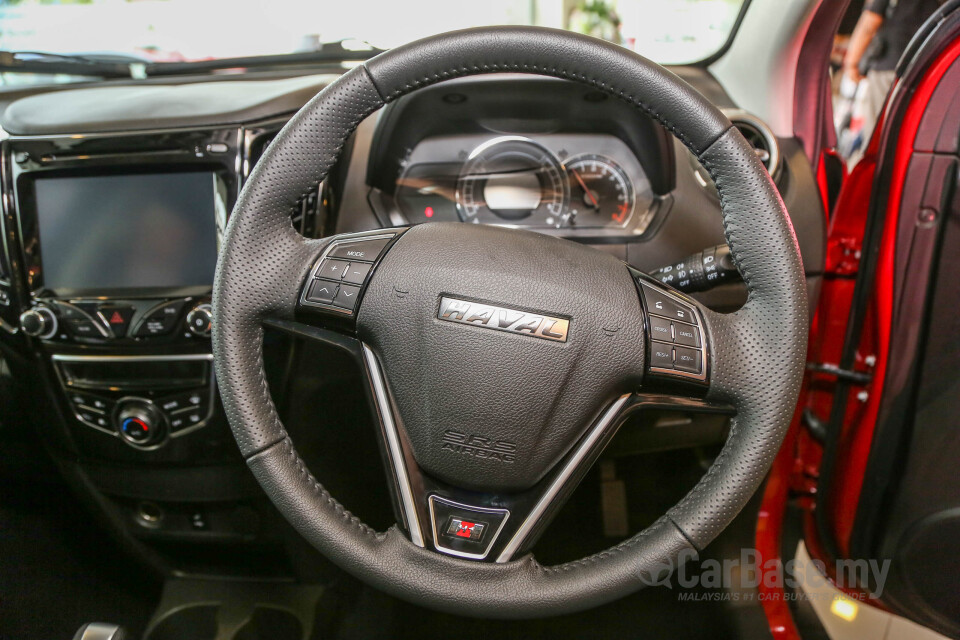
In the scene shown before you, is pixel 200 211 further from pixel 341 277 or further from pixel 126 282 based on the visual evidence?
pixel 341 277

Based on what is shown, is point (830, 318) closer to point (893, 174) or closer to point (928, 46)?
point (893, 174)

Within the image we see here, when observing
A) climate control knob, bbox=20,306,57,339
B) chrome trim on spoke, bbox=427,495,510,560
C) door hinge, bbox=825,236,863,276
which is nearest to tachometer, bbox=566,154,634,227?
door hinge, bbox=825,236,863,276

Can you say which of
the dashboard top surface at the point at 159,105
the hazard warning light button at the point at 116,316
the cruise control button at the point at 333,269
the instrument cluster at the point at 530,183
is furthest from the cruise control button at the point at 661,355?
the hazard warning light button at the point at 116,316

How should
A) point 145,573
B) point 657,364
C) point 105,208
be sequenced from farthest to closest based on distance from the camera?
point 145,573
point 105,208
point 657,364

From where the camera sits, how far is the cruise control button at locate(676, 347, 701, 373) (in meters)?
0.66

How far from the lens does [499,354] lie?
26.3 inches

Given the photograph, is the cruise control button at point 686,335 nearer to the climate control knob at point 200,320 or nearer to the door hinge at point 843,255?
the door hinge at point 843,255

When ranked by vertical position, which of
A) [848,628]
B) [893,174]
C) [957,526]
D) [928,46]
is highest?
[928,46]

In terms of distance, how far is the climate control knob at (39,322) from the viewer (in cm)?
98

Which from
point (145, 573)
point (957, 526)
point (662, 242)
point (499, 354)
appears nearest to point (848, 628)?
point (957, 526)

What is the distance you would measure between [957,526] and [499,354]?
0.83 m

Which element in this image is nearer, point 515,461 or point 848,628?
point 515,461

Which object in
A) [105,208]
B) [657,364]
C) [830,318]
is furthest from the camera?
[830,318]

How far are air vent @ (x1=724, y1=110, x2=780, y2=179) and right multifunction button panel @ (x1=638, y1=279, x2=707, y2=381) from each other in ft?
1.53
